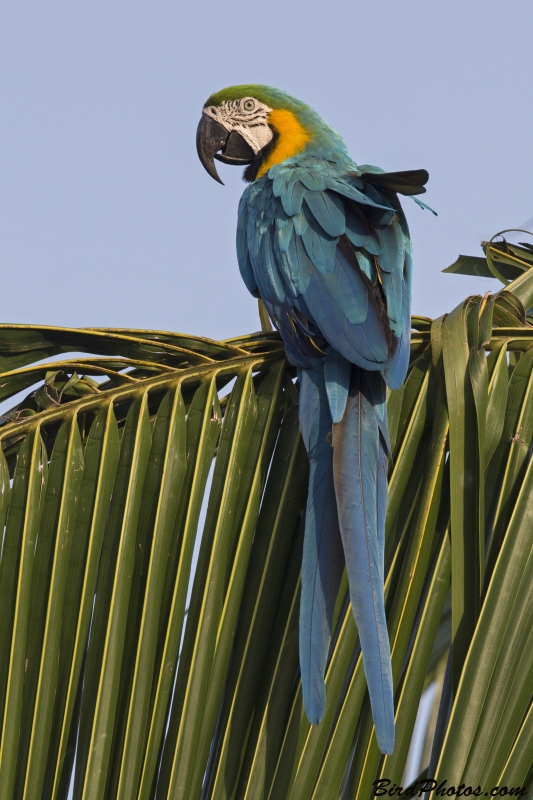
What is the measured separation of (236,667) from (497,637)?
409 mm

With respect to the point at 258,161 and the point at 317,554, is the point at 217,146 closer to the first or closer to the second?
the point at 258,161

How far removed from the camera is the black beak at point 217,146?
259 centimetres

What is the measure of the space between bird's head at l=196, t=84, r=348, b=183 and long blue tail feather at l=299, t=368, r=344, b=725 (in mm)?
1094

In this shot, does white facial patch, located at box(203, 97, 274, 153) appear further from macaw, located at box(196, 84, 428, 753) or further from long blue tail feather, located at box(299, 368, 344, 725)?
long blue tail feather, located at box(299, 368, 344, 725)

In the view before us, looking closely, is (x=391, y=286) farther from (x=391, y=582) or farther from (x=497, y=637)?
(x=497, y=637)

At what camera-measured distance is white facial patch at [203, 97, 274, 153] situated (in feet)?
8.24

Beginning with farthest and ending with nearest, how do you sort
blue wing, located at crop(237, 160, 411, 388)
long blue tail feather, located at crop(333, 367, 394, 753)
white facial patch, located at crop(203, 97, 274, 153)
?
white facial patch, located at crop(203, 97, 274, 153) → blue wing, located at crop(237, 160, 411, 388) → long blue tail feather, located at crop(333, 367, 394, 753)

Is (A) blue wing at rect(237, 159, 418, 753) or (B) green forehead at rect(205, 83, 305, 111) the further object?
(B) green forehead at rect(205, 83, 305, 111)

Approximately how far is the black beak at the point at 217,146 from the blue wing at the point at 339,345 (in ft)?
1.83

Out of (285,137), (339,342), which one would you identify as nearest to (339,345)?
(339,342)

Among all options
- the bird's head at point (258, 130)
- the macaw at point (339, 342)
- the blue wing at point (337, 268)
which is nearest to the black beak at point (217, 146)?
the bird's head at point (258, 130)

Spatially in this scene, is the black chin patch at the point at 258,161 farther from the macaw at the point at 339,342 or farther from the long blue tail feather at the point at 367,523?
the long blue tail feather at the point at 367,523

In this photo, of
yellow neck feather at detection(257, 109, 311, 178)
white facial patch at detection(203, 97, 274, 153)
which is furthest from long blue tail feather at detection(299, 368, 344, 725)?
white facial patch at detection(203, 97, 274, 153)

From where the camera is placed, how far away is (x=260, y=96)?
8.44 feet
